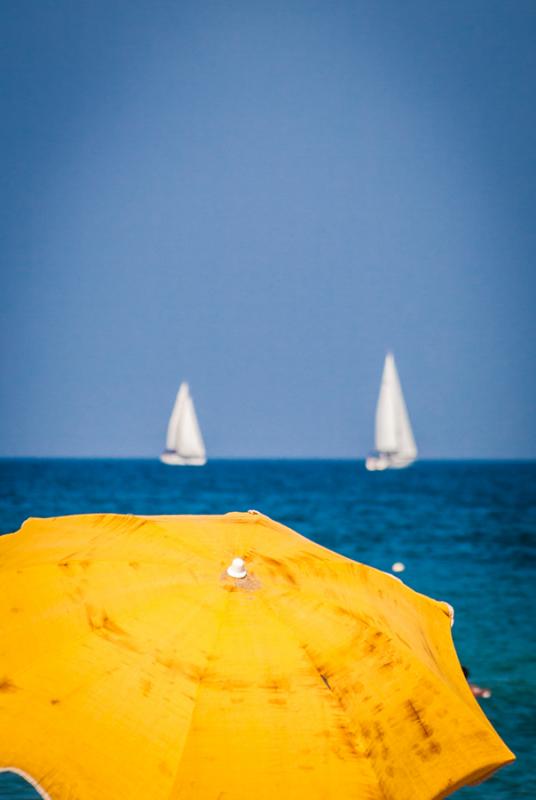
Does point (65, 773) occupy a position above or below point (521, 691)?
above

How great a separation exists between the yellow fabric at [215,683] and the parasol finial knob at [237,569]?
0.05 meters

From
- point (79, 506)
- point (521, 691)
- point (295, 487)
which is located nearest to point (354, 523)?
point (79, 506)

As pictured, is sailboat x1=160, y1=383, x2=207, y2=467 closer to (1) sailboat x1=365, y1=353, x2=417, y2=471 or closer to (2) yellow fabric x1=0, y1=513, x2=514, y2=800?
(1) sailboat x1=365, y1=353, x2=417, y2=471

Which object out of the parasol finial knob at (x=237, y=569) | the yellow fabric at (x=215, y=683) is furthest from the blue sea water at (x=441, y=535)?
the parasol finial knob at (x=237, y=569)

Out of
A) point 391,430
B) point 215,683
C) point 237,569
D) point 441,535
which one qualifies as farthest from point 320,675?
point 391,430

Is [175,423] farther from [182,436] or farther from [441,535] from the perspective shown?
[441,535]

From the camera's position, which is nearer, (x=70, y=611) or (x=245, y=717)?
(x=245, y=717)

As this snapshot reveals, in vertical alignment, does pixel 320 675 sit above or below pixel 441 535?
above

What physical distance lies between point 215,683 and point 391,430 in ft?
294

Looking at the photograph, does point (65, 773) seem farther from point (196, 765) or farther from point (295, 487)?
point (295, 487)

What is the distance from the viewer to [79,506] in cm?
5050

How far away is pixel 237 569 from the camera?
14.8ft

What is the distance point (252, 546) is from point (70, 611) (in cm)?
107

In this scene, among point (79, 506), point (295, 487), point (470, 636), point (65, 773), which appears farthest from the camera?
point (295, 487)
